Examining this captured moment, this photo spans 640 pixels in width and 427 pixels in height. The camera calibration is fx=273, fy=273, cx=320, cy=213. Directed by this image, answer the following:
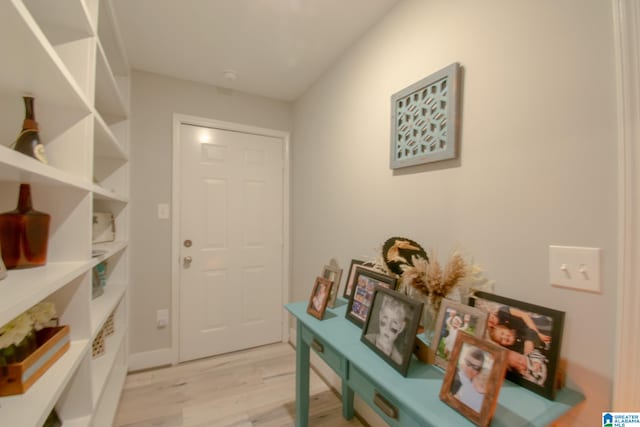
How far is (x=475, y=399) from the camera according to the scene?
69 centimetres

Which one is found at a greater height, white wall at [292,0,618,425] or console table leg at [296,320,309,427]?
white wall at [292,0,618,425]

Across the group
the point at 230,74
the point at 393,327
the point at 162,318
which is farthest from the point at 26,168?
the point at 162,318

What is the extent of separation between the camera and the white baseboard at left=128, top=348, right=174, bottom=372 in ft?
7.06

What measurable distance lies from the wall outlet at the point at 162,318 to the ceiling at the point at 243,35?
76.2 inches

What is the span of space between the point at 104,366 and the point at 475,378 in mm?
1740

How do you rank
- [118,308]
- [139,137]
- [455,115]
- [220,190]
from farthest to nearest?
[220,190]
[139,137]
[118,308]
[455,115]

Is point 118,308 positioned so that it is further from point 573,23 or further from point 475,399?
point 573,23

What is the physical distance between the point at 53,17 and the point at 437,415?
1797 mm

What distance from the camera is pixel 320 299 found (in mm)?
1372

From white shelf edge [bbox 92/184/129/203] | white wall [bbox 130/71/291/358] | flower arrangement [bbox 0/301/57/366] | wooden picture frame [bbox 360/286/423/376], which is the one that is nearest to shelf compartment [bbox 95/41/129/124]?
white wall [bbox 130/71/291/358]

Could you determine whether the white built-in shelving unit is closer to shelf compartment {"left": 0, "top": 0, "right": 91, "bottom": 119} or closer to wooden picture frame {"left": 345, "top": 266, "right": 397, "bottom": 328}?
shelf compartment {"left": 0, "top": 0, "right": 91, "bottom": 119}

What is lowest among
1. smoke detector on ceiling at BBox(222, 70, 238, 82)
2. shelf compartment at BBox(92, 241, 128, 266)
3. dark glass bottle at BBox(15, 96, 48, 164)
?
shelf compartment at BBox(92, 241, 128, 266)

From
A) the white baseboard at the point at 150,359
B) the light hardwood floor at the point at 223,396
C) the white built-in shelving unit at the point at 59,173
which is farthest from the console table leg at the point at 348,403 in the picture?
the white baseboard at the point at 150,359

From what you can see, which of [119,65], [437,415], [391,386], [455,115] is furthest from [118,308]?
[455,115]
